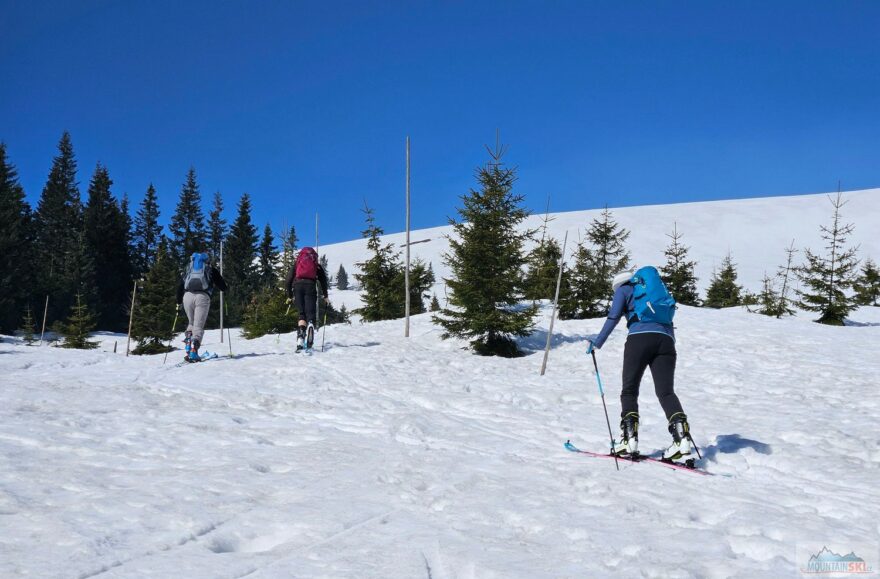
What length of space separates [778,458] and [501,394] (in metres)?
4.71

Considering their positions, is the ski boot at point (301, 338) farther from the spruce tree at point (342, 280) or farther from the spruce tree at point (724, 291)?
the spruce tree at point (342, 280)

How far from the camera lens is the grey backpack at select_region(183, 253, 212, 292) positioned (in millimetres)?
11438

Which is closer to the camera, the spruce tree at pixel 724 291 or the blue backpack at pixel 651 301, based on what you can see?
the blue backpack at pixel 651 301

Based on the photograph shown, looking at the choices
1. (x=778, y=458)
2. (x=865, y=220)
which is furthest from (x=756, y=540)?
(x=865, y=220)

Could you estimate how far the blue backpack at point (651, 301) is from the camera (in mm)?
5984

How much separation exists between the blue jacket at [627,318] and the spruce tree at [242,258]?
55.4m

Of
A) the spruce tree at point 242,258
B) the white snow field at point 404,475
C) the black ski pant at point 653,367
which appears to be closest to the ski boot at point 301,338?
the white snow field at point 404,475

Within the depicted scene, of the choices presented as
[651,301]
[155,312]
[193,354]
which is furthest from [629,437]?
[155,312]

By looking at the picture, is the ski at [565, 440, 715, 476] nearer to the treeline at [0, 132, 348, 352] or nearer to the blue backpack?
the blue backpack

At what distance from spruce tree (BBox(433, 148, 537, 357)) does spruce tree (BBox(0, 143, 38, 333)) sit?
1484 inches

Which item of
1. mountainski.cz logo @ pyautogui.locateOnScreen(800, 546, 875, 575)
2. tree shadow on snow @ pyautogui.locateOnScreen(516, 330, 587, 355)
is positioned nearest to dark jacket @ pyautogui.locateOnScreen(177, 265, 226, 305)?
tree shadow on snow @ pyautogui.locateOnScreen(516, 330, 587, 355)

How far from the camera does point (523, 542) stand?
144 inches

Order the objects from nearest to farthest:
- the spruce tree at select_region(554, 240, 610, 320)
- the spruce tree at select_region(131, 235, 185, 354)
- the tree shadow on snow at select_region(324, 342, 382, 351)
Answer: the tree shadow on snow at select_region(324, 342, 382, 351) → the spruce tree at select_region(554, 240, 610, 320) → the spruce tree at select_region(131, 235, 185, 354)

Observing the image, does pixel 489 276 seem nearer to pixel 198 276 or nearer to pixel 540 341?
pixel 540 341
